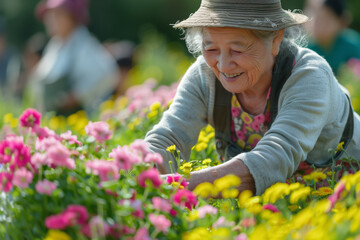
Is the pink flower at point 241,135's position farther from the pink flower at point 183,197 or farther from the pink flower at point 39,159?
the pink flower at point 39,159

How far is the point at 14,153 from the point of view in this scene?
208 centimetres

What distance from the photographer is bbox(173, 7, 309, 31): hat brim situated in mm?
2537

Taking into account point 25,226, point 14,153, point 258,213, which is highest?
point 14,153

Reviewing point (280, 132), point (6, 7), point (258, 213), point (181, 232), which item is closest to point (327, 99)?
point (280, 132)

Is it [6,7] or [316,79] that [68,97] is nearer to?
[316,79]

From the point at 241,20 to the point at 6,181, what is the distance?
1.12 m

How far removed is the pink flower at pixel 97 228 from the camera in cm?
179

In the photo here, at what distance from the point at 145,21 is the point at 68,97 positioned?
28.9 ft

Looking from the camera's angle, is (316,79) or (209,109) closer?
(316,79)

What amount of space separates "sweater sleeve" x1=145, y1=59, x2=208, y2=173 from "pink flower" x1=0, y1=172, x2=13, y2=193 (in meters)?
0.92

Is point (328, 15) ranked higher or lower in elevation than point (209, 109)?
lower

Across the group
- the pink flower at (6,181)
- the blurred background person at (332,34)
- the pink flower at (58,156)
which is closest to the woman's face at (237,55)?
the pink flower at (58,156)

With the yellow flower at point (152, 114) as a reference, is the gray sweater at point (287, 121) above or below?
above

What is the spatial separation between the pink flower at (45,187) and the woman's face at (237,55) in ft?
3.21
